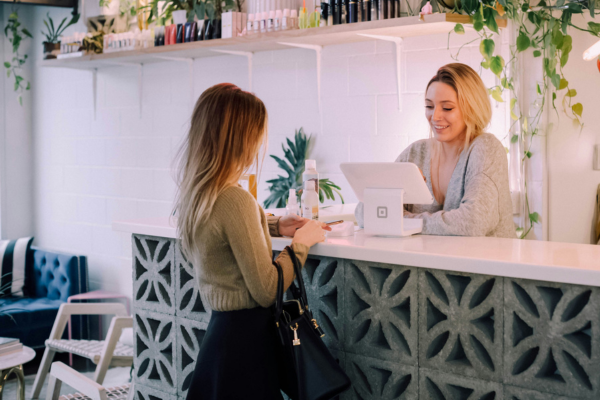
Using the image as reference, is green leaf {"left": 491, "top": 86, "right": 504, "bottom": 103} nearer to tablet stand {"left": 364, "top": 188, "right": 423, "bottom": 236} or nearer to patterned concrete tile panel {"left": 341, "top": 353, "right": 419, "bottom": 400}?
tablet stand {"left": 364, "top": 188, "right": 423, "bottom": 236}

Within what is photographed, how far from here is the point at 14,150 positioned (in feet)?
16.9

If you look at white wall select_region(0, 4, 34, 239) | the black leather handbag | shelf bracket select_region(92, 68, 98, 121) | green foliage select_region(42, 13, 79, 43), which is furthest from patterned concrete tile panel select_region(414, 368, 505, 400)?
white wall select_region(0, 4, 34, 239)

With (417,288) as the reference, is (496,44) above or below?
above

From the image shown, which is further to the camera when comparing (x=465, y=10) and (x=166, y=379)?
(x=465, y=10)

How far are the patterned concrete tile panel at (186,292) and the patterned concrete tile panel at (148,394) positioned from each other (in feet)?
1.04

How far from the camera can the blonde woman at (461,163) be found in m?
1.97

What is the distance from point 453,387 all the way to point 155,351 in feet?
3.81

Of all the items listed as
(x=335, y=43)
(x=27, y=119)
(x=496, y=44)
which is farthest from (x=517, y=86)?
(x=27, y=119)

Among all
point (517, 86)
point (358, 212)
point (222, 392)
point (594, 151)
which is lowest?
point (222, 392)

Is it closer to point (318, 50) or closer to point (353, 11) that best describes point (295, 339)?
point (353, 11)

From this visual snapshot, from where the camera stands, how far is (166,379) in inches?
88.5

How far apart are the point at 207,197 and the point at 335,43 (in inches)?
78.7

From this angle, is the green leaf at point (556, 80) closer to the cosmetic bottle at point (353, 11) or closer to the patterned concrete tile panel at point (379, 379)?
the cosmetic bottle at point (353, 11)

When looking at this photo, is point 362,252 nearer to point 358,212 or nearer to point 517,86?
Result: point 358,212
